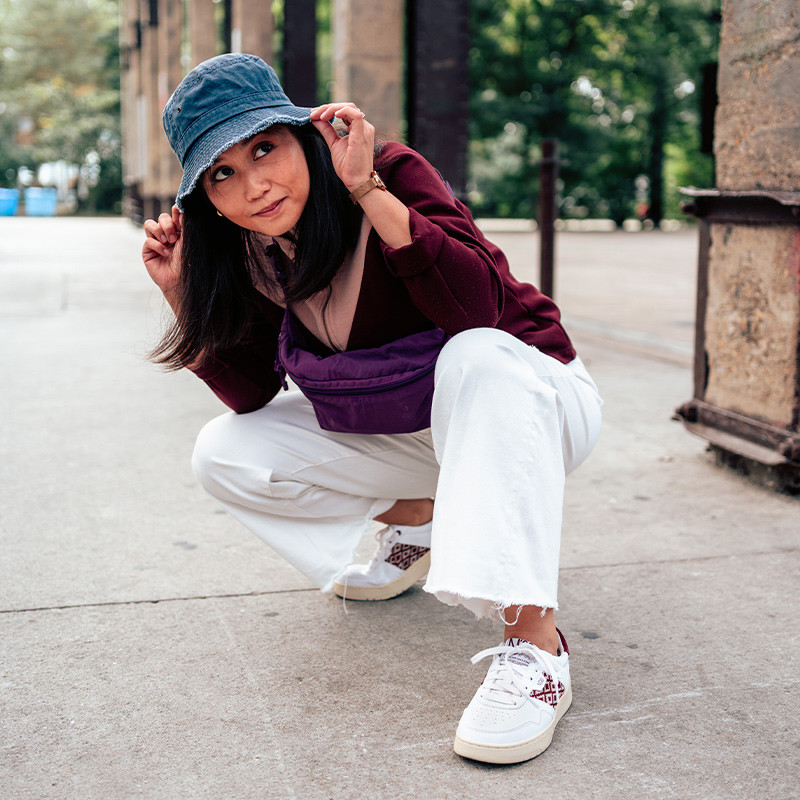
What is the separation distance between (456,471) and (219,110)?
0.82 metres

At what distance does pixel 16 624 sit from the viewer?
2471 millimetres

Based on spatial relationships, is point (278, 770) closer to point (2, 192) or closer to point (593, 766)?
point (593, 766)

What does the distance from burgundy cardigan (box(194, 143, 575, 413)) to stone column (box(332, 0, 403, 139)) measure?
240 inches

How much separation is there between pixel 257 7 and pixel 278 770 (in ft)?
36.4

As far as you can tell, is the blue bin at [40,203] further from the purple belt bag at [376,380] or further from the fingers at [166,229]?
the purple belt bag at [376,380]

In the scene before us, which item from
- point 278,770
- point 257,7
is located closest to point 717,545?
point 278,770

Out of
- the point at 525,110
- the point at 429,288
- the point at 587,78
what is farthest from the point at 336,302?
the point at 587,78

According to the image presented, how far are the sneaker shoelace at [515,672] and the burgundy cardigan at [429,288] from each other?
0.63 m

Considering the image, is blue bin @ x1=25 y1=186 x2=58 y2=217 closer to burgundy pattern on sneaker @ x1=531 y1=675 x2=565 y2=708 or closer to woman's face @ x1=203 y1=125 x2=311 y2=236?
woman's face @ x1=203 y1=125 x2=311 y2=236

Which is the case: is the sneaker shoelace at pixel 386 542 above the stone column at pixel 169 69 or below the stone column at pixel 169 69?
below

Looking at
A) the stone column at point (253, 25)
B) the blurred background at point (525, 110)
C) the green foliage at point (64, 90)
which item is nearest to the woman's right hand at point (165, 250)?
the stone column at point (253, 25)

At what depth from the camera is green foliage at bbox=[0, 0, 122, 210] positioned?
122 feet

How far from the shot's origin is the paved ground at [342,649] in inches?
71.4

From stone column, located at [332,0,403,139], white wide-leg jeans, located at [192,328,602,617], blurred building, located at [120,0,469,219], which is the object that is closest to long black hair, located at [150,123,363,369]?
white wide-leg jeans, located at [192,328,602,617]
